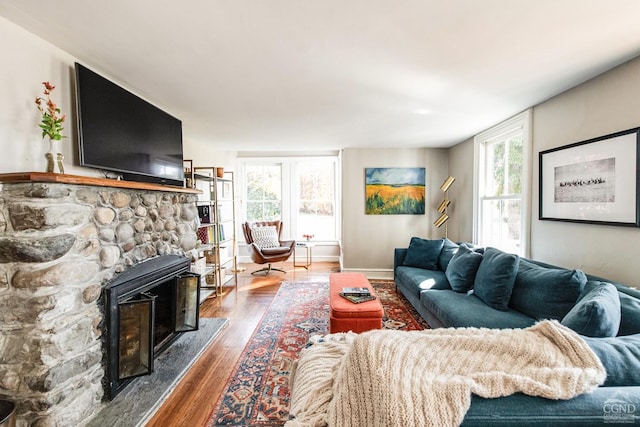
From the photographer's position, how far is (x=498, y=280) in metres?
2.30

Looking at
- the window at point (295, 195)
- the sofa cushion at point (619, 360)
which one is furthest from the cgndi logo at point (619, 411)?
the window at point (295, 195)

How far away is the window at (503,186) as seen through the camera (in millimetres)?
2949

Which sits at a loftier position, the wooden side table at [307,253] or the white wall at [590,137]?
the white wall at [590,137]

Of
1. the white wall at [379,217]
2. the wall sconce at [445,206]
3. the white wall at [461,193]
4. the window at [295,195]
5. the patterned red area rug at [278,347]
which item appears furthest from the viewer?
the window at [295,195]

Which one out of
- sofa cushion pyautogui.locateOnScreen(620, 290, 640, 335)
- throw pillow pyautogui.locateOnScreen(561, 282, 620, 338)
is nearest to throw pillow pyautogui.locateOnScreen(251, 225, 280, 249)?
throw pillow pyautogui.locateOnScreen(561, 282, 620, 338)

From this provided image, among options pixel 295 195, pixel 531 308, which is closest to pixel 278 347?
pixel 531 308

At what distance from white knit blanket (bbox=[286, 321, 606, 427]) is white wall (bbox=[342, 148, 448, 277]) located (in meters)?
3.97

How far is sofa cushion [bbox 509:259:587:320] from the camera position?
5.97 feet

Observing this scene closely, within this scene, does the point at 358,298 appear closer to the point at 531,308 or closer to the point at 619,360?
the point at 531,308

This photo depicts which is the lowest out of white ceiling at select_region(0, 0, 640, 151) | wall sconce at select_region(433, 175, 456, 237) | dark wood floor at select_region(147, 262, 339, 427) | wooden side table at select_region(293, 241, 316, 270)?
dark wood floor at select_region(147, 262, 339, 427)

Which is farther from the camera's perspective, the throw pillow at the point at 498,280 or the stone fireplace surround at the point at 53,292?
the throw pillow at the point at 498,280

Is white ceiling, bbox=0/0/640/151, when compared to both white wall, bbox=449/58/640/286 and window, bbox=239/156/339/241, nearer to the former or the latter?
white wall, bbox=449/58/640/286

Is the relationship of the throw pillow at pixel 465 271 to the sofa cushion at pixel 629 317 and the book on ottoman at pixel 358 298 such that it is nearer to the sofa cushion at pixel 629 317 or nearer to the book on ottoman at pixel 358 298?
the book on ottoman at pixel 358 298

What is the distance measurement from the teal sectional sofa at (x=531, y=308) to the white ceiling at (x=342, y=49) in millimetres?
1470
